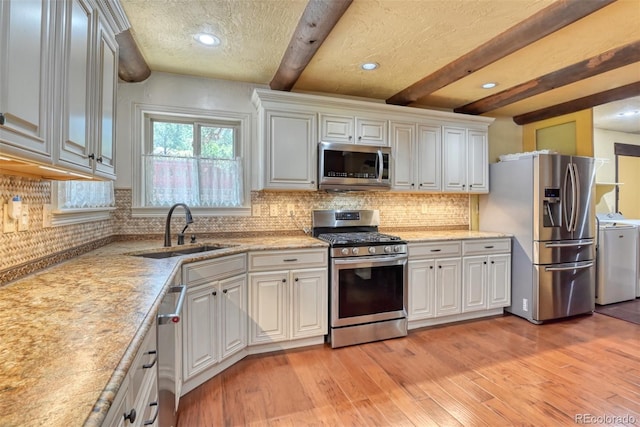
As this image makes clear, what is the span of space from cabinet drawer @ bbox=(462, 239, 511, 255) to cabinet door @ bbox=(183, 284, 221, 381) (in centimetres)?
244

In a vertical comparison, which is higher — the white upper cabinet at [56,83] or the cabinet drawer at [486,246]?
the white upper cabinet at [56,83]

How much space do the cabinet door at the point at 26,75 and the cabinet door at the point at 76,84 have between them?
0.11m

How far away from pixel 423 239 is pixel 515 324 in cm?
134

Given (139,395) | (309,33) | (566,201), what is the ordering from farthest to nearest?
(566,201) < (309,33) < (139,395)

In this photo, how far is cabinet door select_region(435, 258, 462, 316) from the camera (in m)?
3.10

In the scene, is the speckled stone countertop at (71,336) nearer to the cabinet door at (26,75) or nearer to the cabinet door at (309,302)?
the cabinet door at (26,75)

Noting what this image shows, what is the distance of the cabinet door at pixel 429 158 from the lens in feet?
11.0

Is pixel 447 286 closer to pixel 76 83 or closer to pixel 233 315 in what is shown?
pixel 233 315

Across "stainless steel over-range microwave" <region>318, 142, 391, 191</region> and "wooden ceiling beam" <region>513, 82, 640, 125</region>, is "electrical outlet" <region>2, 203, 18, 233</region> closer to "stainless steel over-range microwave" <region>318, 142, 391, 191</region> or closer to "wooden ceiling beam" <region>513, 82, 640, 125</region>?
"stainless steel over-range microwave" <region>318, 142, 391, 191</region>

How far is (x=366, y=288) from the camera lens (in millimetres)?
2762

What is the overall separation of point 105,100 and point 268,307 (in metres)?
1.75

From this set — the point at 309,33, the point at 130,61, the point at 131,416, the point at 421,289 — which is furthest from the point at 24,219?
the point at 421,289

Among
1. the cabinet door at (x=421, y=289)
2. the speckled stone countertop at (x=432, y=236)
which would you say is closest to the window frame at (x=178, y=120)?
the speckled stone countertop at (x=432, y=236)

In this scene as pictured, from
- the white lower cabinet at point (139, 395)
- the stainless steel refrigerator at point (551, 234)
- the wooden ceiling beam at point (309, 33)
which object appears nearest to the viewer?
the white lower cabinet at point (139, 395)
